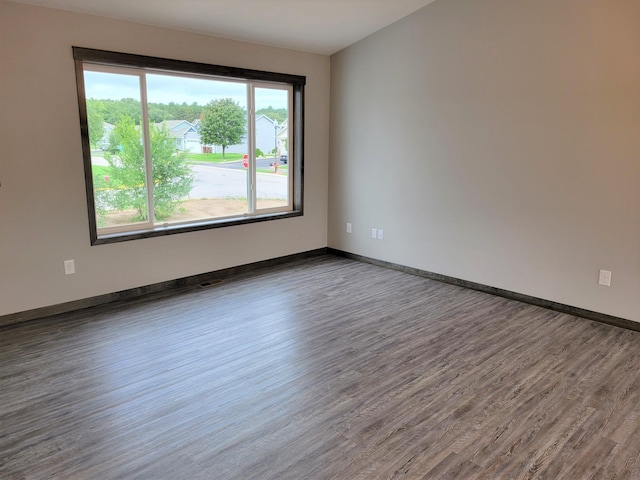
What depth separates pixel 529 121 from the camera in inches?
148

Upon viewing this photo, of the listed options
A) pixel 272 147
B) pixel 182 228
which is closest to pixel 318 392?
pixel 182 228

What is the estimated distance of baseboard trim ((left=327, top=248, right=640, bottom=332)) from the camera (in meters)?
3.50

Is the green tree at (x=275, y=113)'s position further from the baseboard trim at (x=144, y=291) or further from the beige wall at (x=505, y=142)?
the baseboard trim at (x=144, y=291)

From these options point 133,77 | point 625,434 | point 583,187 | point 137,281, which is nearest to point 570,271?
point 583,187

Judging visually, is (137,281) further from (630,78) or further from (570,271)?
(630,78)

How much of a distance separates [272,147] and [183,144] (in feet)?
3.60

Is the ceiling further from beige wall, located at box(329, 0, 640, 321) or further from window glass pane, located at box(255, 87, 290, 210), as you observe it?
window glass pane, located at box(255, 87, 290, 210)

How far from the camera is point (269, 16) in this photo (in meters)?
3.96

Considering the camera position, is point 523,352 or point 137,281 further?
point 137,281

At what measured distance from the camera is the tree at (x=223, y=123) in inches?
176

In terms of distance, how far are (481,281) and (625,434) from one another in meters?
2.20

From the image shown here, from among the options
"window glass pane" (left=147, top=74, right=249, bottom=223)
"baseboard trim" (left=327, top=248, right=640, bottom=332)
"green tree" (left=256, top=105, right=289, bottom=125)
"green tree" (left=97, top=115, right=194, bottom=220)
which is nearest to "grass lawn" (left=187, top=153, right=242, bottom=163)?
→ "window glass pane" (left=147, top=74, right=249, bottom=223)

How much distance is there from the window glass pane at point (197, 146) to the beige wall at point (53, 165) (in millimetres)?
289

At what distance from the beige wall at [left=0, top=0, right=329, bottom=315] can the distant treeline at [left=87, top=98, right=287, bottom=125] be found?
0.82 ft
